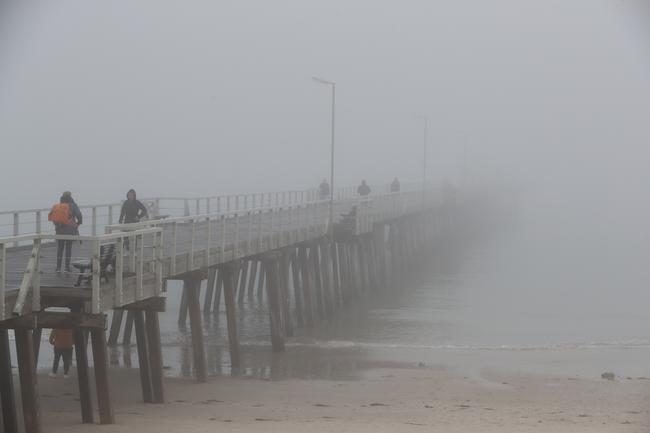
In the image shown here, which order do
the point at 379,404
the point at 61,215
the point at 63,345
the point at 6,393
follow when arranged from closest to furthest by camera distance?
1. the point at 6,393
2. the point at 61,215
3. the point at 379,404
4. the point at 63,345

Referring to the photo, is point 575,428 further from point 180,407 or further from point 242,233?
point 242,233

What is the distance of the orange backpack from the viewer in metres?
15.3

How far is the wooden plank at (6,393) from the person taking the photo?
12328 millimetres

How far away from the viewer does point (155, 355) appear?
51.0 ft

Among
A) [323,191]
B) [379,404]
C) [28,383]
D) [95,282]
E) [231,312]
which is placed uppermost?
[323,191]

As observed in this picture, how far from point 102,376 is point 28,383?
1.38m

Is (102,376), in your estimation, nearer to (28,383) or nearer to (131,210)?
(28,383)

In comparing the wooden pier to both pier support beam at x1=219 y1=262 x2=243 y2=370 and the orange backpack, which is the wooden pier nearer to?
pier support beam at x1=219 y1=262 x2=243 y2=370

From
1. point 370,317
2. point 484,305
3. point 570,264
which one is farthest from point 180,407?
point 570,264

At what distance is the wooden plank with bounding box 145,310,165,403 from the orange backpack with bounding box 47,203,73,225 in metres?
1.77

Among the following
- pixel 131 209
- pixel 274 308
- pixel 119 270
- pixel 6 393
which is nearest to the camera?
pixel 6 393

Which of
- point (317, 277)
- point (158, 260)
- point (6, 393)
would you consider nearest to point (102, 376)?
point (6, 393)

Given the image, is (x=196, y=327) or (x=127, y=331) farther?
(x=127, y=331)

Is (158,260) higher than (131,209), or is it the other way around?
(131,209)
